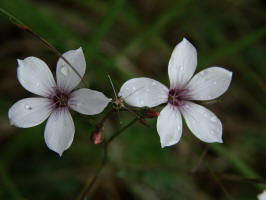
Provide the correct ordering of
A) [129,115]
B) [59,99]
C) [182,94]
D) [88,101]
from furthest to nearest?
[129,115] → [182,94] → [59,99] → [88,101]

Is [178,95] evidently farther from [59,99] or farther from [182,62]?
[59,99]

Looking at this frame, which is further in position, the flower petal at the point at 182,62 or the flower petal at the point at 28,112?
the flower petal at the point at 182,62

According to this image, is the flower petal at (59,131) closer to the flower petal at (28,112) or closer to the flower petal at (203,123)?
the flower petal at (28,112)

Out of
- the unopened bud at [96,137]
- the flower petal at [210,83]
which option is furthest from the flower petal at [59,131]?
the flower petal at [210,83]

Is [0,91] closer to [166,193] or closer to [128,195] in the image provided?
[128,195]

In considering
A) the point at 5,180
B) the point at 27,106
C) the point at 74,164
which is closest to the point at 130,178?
the point at 74,164

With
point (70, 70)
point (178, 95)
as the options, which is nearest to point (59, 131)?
point (70, 70)
